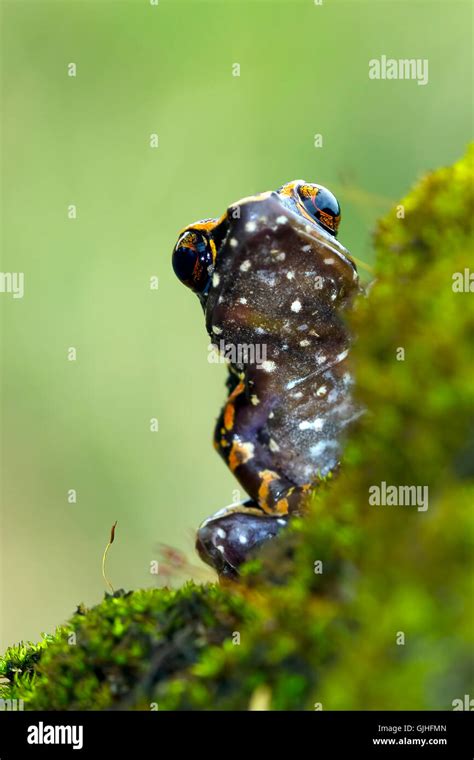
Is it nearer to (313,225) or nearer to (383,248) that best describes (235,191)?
(313,225)

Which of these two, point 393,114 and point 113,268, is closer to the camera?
point 393,114

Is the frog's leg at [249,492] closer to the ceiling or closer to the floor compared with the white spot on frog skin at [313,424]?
closer to the floor

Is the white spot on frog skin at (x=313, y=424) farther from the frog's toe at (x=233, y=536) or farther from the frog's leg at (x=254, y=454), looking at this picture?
the frog's toe at (x=233, y=536)

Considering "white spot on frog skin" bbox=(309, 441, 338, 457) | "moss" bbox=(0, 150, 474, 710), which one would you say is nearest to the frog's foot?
"white spot on frog skin" bbox=(309, 441, 338, 457)

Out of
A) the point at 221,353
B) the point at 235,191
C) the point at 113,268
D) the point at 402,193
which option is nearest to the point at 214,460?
the point at 113,268

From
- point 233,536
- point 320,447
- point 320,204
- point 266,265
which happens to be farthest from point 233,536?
point 320,204

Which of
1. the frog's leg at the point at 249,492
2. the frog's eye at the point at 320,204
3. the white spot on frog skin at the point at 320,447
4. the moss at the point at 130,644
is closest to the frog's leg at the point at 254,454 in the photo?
the frog's leg at the point at 249,492

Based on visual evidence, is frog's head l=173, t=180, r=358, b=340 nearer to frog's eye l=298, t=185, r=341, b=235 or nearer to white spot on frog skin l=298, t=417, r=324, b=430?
frog's eye l=298, t=185, r=341, b=235

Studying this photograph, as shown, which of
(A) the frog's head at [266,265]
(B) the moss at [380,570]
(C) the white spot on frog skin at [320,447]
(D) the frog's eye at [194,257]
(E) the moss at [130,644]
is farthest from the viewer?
(C) the white spot on frog skin at [320,447]
